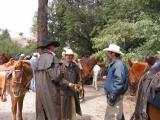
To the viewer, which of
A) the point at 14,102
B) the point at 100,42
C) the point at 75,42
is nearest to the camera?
the point at 14,102

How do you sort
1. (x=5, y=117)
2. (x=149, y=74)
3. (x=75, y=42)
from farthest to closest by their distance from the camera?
(x=75, y=42) → (x=5, y=117) → (x=149, y=74)

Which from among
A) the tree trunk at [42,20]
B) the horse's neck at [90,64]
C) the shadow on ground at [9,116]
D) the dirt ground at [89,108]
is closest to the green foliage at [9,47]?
the horse's neck at [90,64]

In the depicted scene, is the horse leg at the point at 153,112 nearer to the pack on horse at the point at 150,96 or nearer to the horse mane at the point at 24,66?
the pack on horse at the point at 150,96

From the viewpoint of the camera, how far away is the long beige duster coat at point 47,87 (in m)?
8.09

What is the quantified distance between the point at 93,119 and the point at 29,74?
2662 mm

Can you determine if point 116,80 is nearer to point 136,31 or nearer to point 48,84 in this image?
point 48,84

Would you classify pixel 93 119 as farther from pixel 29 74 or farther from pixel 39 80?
pixel 39 80

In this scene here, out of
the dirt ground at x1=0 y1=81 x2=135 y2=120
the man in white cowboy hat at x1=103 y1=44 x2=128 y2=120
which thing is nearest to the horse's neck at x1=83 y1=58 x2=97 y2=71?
the dirt ground at x1=0 y1=81 x2=135 y2=120

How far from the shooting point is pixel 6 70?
12188mm

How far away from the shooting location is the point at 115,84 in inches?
318

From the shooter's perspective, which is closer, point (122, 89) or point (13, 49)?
point (122, 89)

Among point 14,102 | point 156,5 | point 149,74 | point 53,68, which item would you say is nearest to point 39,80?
point 53,68

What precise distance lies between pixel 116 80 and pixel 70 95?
3.46 metres

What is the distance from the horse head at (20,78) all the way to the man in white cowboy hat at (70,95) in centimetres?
101
